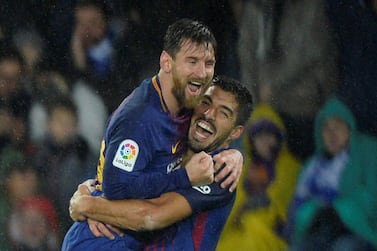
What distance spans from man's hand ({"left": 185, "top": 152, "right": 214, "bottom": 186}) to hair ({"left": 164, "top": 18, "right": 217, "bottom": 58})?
0.42 metres

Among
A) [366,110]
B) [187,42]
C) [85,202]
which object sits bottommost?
[85,202]

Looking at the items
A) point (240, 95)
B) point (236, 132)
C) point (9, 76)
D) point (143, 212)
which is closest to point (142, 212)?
point (143, 212)

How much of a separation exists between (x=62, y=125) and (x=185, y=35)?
2.80ft

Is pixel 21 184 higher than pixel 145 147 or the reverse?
the reverse

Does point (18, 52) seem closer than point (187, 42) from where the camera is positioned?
No

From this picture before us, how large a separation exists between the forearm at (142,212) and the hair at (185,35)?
585 mm

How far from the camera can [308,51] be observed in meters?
4.31

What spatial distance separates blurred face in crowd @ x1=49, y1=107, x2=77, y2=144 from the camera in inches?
187

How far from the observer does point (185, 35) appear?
166 inches

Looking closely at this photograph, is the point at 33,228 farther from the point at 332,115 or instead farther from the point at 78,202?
the point at 332,115

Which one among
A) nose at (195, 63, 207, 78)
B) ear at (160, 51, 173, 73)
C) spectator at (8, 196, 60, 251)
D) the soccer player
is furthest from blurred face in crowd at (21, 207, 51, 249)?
nose at (195, 63, 207, 78)

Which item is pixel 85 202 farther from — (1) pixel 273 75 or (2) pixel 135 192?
(1) pixel 273 75

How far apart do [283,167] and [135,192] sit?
644mm

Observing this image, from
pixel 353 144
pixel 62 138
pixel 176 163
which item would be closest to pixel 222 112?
pixel 176 163
